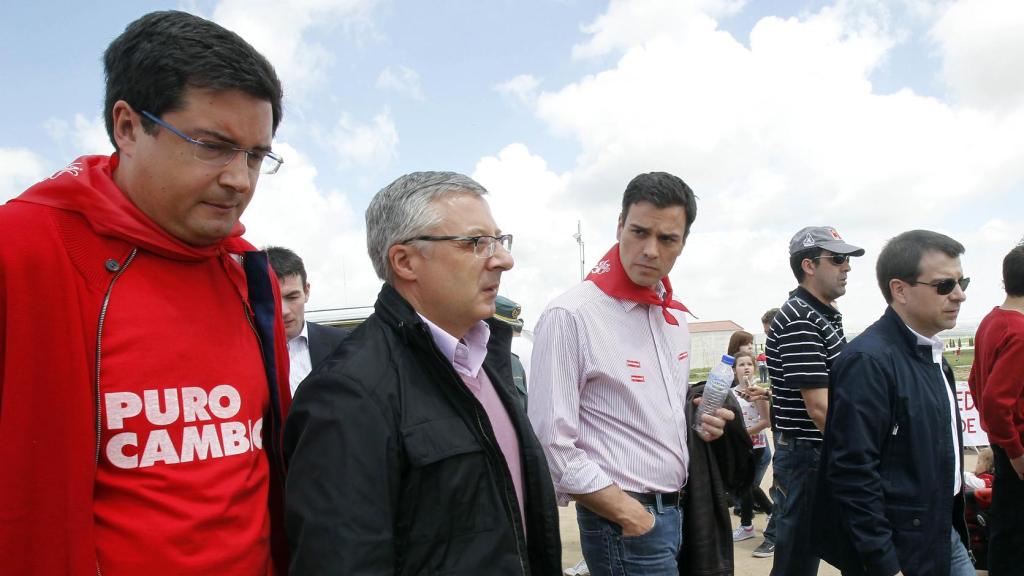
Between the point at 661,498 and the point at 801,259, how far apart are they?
231cm

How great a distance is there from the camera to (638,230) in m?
3.05

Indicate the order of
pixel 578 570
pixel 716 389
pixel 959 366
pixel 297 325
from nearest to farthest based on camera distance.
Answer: pixel 716 389
pixel 297 325
pixel 578 570
pixel 959 366

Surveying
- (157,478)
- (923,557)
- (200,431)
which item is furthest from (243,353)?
(923,557)

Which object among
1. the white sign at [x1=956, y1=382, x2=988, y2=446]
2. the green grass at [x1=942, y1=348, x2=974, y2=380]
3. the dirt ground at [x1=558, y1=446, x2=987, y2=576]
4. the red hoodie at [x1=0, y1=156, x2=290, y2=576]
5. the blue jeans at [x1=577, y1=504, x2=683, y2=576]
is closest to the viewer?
the red hoodie at [x1=0, y1=156, x2=290, y2=576]

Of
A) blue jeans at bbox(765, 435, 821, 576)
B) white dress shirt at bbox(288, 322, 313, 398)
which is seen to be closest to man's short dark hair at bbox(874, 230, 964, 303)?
blue jeans at bbox(765, 435, 821, 576)

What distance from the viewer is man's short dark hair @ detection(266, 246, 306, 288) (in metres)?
4.02

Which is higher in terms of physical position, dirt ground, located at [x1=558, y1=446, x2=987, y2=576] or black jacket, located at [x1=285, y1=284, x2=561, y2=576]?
black jacket, located at [x1=285, y1=284, x2=561, y2=576]

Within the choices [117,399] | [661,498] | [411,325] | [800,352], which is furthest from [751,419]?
[117,399]

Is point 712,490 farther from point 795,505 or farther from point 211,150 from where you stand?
point 211,150

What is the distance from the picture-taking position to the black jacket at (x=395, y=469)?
1503mm

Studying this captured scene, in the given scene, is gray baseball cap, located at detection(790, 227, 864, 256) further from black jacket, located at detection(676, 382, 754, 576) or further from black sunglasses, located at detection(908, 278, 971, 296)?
black jacket, located at detection(676, 382, 754, 576)

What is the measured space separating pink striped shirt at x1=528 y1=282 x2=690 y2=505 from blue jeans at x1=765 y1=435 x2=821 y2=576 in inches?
49.8

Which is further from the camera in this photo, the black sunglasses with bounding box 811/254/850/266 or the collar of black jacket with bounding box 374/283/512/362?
the black sunglasses with bounding box 811/254/850/266

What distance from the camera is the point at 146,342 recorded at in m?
1.46
